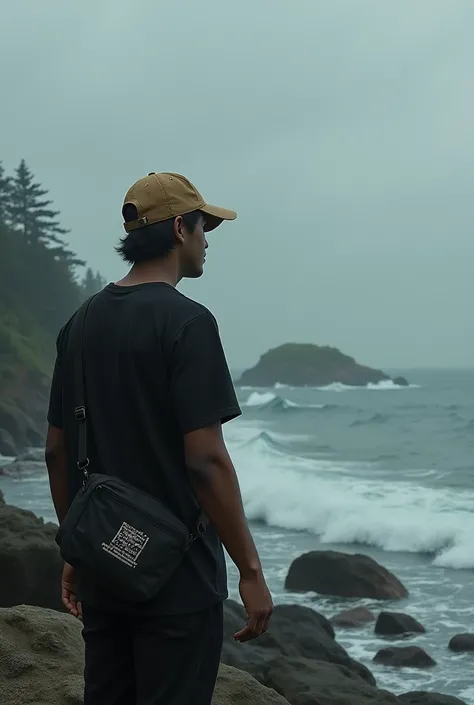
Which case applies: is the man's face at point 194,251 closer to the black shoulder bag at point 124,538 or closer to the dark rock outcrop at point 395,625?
the black shoulder bag at point 124,538

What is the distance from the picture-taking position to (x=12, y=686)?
3.47m

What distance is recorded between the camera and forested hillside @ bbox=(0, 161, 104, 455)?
39250mm

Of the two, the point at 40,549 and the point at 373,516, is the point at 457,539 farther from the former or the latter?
the point at 40,549

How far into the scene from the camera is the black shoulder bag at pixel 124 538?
215 centimetres

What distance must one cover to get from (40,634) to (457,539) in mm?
13741

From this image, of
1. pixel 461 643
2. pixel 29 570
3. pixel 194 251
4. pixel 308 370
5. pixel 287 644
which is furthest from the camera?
pixel 308 370

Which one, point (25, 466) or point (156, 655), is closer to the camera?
point (156, 655)

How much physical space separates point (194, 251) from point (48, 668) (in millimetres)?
1952

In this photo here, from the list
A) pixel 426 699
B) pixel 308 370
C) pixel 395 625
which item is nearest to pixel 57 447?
pixel 426 699

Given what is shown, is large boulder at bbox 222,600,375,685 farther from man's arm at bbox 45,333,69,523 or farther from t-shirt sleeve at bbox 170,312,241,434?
t-shirt sleeve at bbox 170,312,241,434

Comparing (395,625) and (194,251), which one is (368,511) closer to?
(395,625)

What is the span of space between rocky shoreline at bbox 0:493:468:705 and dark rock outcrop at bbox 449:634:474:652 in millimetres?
10

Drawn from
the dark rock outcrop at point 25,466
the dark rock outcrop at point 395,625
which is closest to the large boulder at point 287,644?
the dark rock outcrop at point 395,625

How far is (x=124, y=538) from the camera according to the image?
216 centimetres
